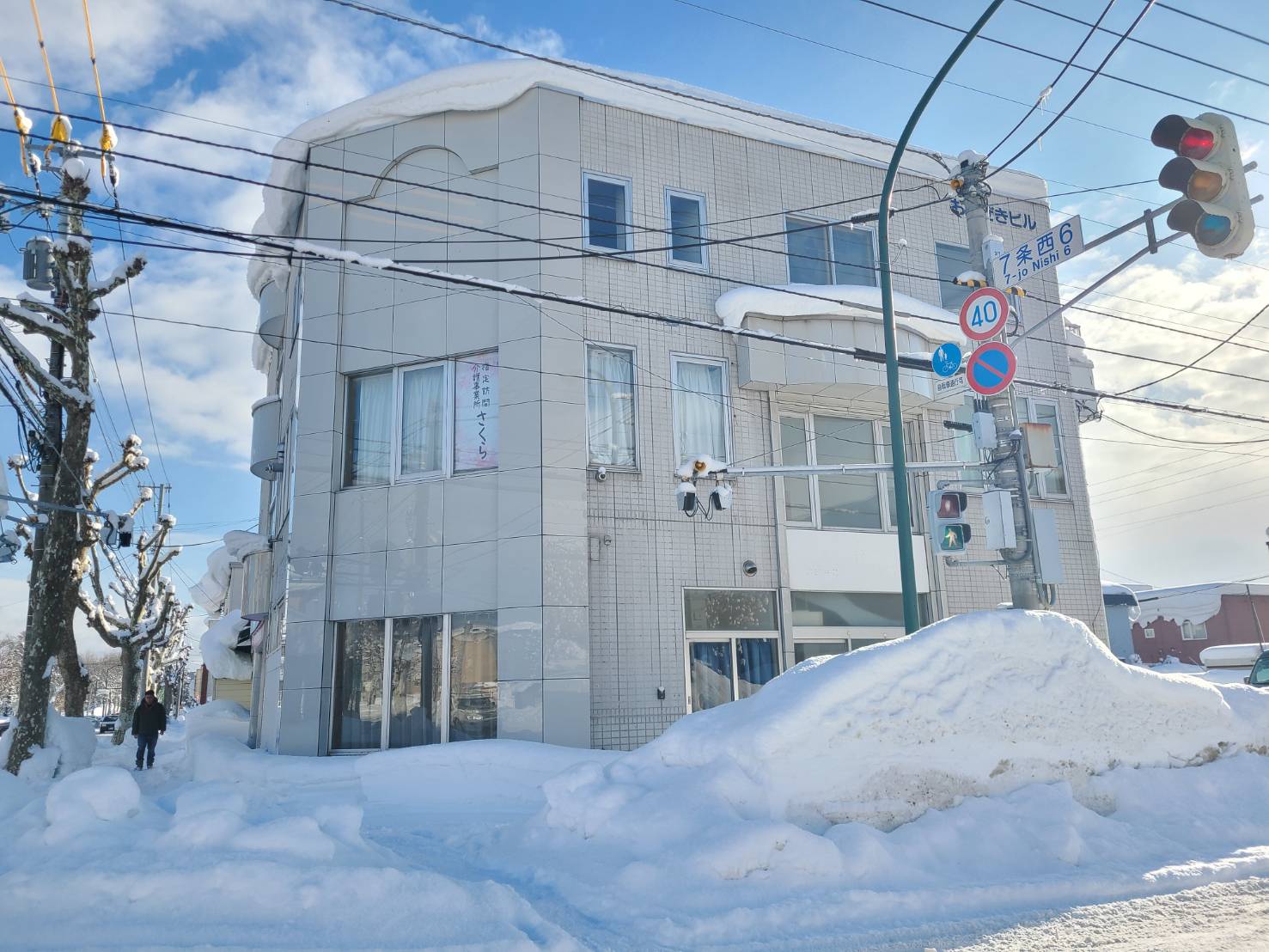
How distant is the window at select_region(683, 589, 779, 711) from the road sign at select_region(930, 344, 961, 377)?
5054 millimetres

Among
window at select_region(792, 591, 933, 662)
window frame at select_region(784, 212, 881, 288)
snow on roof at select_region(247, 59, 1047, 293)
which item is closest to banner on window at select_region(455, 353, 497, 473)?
snow on roof at select_region(247, 59, 1047, 293)

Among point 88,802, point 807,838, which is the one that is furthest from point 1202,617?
point 88,802

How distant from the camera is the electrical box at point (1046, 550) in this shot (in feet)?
33.2

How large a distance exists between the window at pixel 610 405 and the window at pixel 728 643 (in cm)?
232

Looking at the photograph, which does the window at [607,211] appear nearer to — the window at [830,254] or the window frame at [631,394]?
the window frame at [631,394]

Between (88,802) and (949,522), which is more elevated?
(949,522)

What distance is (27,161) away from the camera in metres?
15.9

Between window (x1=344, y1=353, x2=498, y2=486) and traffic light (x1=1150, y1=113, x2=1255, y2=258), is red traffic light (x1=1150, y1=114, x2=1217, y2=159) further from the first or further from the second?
window (x1=344, y1=353, x2=498, y2=486)

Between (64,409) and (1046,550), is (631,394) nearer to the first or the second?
(1046,550)

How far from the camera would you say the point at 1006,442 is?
10539mm

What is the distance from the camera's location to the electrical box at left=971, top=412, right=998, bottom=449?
1051cm

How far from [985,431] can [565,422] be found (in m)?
5.81

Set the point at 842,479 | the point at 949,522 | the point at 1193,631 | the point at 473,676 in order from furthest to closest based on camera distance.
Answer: the point at 1193,631
the point at 842,479
the point at 473,676
the point at 949,522

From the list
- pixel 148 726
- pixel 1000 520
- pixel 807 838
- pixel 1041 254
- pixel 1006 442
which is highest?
pixel 1041 254
